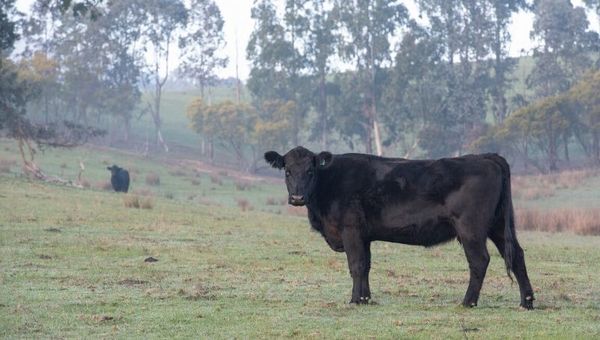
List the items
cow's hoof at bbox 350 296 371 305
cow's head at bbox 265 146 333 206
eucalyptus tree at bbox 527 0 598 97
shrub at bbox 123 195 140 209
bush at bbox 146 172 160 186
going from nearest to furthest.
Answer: cow's hoof at bbox 350 296 371 305 < cow's head at bbox 265 146 333 206 < shrub at bbox 123 195 140 209 < bush at bbox 146 172 160 186 < eucalyptus tree at bbox 527 0 598 97

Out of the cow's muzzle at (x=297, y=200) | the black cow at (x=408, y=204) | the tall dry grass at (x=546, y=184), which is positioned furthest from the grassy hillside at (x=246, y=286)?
the tall dry grass at (x=546, y=184)

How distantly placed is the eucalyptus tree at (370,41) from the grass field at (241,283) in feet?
151

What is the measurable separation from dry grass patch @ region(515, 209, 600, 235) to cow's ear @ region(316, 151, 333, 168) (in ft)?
56.4

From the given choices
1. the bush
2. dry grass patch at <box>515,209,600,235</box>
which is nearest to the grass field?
dry grass patch at <box>515,209,600,235</box>

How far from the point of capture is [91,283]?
47.5ft

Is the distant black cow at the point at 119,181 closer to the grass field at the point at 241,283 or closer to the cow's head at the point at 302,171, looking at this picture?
the grass field at the point at 241,283

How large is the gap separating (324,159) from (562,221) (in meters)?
19.0

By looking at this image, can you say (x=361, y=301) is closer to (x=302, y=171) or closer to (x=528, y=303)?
(x=302, y=171)

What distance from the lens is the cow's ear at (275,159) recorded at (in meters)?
13.4

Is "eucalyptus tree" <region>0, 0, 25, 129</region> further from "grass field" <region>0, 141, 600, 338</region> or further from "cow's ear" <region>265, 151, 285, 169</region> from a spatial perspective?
"cow's ear" <region>265, 151, 285, 169</region>

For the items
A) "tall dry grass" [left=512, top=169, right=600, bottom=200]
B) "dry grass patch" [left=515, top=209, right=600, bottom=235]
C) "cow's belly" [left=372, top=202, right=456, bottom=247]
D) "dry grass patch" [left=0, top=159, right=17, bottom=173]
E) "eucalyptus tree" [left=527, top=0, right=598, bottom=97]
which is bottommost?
"tall dry grass" [left=512, top=169, right=600, bottom=200]

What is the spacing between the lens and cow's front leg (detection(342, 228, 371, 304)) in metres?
12.4

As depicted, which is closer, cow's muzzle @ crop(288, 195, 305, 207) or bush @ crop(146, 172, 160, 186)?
cow's muzzle @ crop(288, 195, 305, 207)

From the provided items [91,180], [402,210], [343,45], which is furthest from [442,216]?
[343,45]
